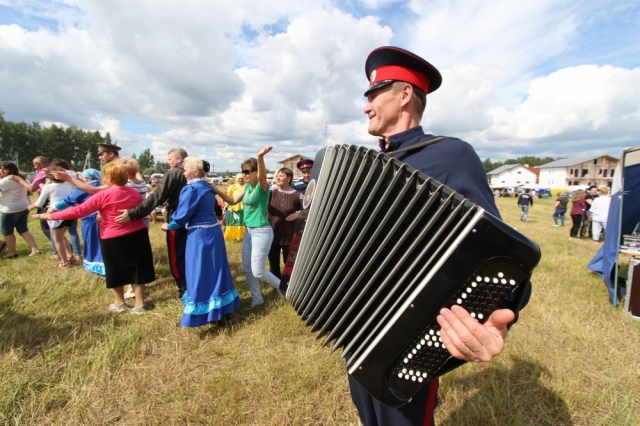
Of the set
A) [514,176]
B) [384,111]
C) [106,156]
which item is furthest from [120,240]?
[514,176]

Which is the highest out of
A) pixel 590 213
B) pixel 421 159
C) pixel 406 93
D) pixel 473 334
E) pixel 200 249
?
pixel 406 93

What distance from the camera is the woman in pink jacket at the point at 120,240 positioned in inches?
149

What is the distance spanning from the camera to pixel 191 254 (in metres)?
3.59

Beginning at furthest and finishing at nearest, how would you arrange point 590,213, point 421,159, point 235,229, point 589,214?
point 589,214 < point 590,213 < point 235,229 < point 421,159

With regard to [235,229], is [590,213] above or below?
above

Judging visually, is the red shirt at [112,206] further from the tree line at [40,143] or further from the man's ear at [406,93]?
the tree line at [40,143]

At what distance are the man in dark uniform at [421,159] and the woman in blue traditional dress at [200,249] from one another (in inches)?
97.8

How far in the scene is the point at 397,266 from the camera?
3.89 feet

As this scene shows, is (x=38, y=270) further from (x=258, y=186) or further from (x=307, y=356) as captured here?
(x=307, y=356)

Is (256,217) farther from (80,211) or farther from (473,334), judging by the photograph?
(473,334)

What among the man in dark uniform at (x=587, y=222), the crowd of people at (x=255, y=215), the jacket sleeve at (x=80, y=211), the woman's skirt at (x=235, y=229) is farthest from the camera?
the man in dark uniform at (x=587, y=222)

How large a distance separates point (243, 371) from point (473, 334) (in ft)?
8.94

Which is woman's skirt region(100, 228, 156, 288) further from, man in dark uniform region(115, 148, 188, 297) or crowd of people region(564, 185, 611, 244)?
crowd of people region(564, 185, 611, 244)

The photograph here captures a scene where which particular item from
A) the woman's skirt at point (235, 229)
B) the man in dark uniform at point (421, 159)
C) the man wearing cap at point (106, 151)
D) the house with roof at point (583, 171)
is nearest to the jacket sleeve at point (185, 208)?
the man wearing cap at point (106, 151)
